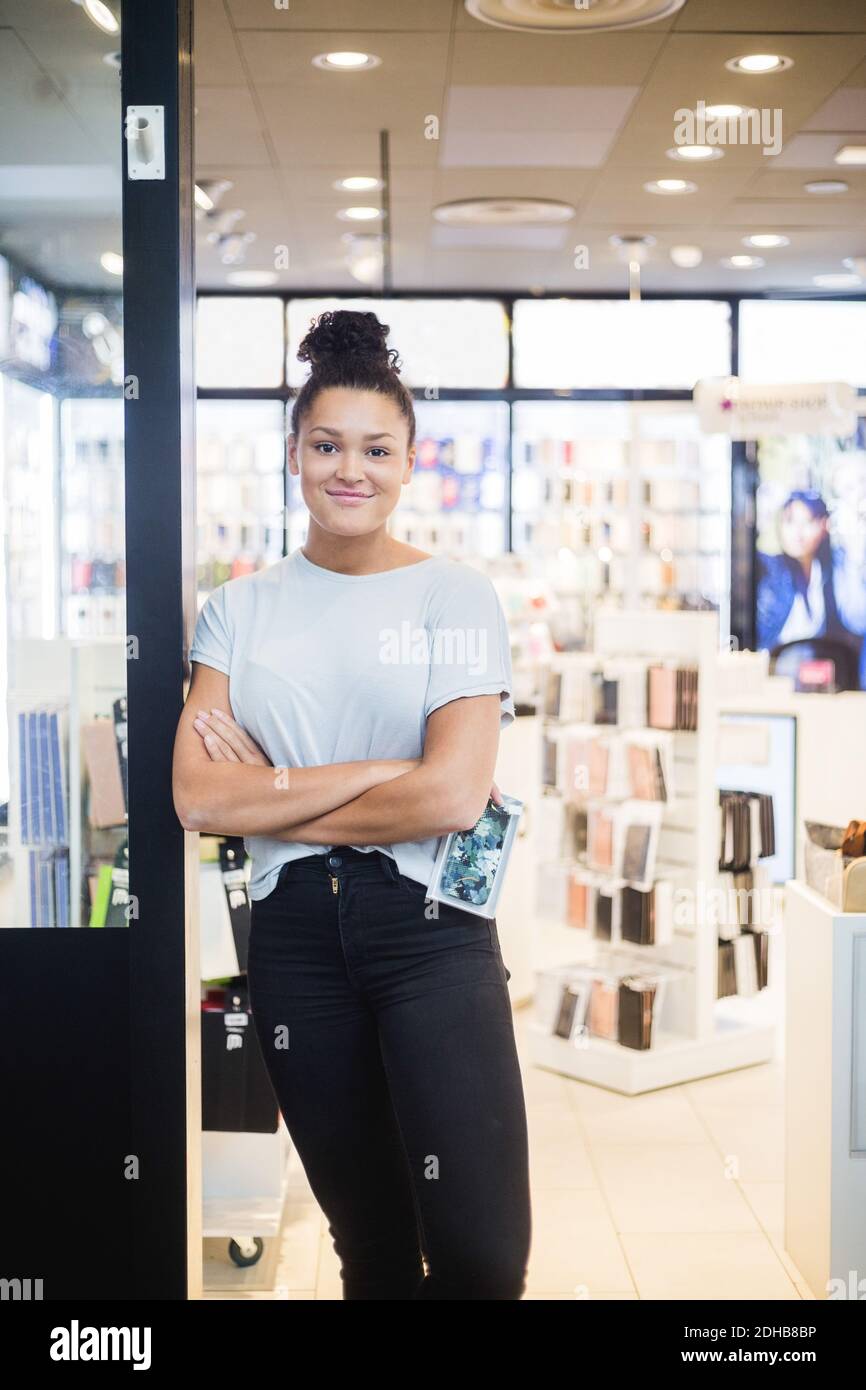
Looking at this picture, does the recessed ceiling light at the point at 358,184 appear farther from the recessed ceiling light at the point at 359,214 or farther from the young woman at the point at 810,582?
the young woman at the point at 810,582

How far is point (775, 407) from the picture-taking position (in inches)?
283

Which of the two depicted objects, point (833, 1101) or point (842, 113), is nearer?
point (833, 1101)

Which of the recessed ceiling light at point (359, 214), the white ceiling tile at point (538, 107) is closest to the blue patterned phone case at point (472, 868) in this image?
the white ceiling tile at point (538, 107)

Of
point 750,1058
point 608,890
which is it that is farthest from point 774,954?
point 608,890

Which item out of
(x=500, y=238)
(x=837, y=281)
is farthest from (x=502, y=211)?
(x=837, y=281)

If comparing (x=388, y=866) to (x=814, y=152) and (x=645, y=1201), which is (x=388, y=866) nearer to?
(x=645, y=1201)

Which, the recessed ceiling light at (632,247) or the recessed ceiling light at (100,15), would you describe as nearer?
the recessed ceiling light at (100,15)

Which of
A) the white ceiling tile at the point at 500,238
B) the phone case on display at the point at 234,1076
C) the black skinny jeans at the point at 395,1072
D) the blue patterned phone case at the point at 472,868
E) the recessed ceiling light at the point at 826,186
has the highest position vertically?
the white ceiling tile at the point at 500,238

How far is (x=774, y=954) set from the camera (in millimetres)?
6340

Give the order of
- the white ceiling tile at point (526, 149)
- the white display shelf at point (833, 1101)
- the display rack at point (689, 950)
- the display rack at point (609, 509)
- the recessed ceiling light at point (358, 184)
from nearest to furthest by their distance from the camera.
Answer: the white display shelf at point (833, 1101) < the display rack at point (689, 950) < the white ceiling tile at point (526, 149) < the recessed ceiling light at point (358, 184) < the display rack at point (609, 509)

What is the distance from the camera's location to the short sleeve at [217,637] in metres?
2.02

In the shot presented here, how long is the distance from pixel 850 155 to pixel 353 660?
17.6 ft
